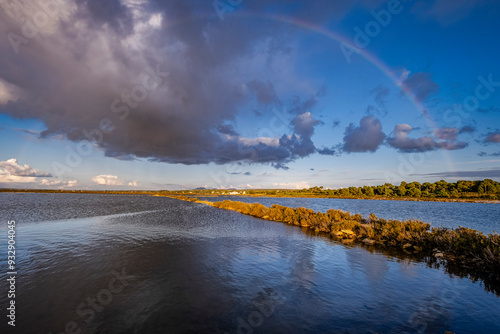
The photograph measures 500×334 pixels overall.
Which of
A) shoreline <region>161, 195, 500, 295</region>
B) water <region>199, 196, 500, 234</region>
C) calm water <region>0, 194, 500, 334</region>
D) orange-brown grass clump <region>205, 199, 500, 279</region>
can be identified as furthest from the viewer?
water <region>199, 196, 500, 234</region>

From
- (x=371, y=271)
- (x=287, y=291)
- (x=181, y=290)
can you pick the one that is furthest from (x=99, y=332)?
(x=371, y=271)

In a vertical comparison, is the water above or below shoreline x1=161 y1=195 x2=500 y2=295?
below

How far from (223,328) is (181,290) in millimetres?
3992

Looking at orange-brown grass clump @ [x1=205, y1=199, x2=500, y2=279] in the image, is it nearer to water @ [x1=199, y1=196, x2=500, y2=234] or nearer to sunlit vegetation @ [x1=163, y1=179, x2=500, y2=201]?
water @ [x1=199, y1=196, x2=500, y2=234]

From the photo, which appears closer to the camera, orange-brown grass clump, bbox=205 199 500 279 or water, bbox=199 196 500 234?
orange-brown grass clump, bbox=205 199 500 279

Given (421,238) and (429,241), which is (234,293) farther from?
(429,241)

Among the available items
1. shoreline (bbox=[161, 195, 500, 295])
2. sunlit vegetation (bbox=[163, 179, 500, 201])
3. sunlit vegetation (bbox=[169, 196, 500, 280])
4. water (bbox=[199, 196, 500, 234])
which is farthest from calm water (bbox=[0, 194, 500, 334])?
sunlit vegetation (bbox=[163, 179, 500, 201])

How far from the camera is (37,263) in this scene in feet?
46.5

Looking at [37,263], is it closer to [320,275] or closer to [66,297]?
[66,297]

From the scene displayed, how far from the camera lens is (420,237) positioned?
2080cm

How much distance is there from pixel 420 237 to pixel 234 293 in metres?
20.1

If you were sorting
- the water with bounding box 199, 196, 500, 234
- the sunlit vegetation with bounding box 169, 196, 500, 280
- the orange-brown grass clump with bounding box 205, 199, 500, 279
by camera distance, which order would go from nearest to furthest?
the sunlit vegetation with bounding box 169, 196, 500, 280 → the orange-brown grass clump with bounding box 205, 199, 500, 279 → the water with bounding box 199, 196, 500, 234

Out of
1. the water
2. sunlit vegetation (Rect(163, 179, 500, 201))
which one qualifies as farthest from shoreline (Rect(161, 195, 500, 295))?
sunlit vegetation (Rect(163, 179, 500, 201))

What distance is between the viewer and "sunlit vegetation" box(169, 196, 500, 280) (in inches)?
588
